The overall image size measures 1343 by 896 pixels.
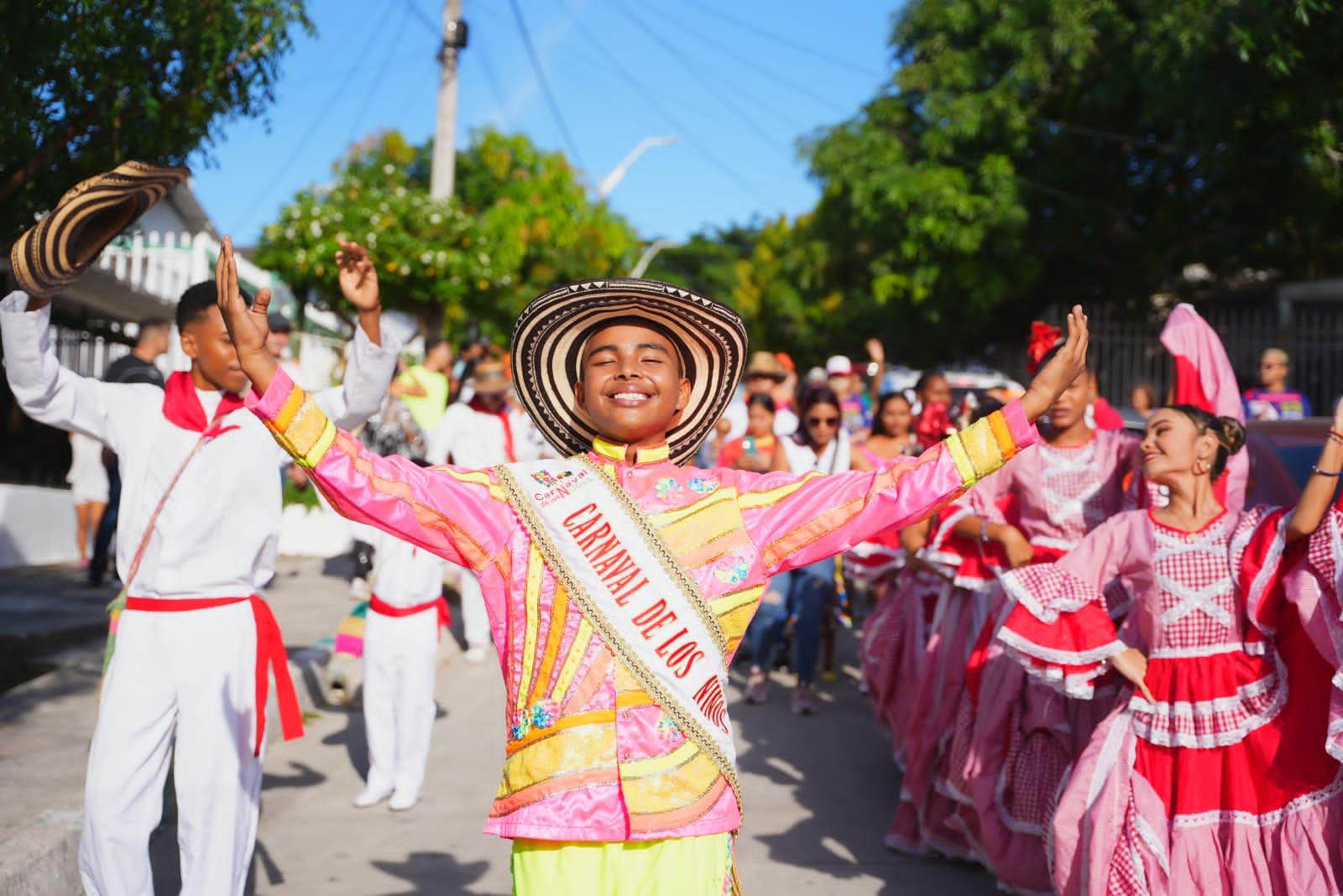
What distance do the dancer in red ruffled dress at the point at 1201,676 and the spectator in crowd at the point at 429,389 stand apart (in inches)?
291

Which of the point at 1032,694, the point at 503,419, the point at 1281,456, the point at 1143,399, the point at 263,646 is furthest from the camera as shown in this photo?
the point at 1143,399

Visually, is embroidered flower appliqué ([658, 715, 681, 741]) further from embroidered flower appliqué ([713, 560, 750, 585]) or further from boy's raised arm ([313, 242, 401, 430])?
boy's raised arm ([313, 242, 401, 430])

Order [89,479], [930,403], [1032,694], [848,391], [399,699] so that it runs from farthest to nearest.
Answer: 1. [848,391]
2. [89,479]
3. [930,403]
4. [399,699]
5. [1032,694]

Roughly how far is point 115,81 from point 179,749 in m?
3.29

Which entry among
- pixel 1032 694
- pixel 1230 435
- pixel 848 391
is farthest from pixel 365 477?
pixel 848 391

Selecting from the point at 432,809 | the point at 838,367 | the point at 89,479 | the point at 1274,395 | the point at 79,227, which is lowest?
the point at 432,809

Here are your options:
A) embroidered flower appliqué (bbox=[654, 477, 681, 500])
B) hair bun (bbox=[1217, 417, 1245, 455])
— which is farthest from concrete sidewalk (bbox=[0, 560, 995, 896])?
embroidered flower appliqué (bbox=[654, 477, 681, 500])

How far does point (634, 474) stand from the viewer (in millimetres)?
3115

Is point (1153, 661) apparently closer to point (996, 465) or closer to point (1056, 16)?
point (996, 465)

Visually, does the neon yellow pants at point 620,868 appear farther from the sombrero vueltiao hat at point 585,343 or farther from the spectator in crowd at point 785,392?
the spectator in crowd at point 785,392

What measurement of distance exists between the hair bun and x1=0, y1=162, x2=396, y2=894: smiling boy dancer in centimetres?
268

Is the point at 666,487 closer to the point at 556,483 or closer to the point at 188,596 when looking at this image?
the point at 556,483

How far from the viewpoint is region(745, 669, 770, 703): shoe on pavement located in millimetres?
9586

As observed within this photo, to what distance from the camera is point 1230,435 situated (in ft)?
15.3
